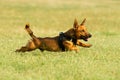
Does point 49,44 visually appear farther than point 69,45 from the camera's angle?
No

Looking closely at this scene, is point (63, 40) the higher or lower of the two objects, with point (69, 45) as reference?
higher

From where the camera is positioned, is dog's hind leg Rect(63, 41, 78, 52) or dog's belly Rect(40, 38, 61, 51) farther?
dog's hind leg Rect(63, 41, 78, 52)

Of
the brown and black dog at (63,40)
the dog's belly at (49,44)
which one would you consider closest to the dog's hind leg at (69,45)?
the brown and black dog at (63,40)

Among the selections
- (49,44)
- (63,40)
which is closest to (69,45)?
(63,40)

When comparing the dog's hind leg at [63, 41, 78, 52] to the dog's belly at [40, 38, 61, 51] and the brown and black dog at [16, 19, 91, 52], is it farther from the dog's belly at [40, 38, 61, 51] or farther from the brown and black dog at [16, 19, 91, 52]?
the dog's belly at [40, 38, 61, 51]

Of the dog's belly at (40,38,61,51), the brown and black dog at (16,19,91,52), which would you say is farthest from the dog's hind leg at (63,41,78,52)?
the dog's belly at (40,38,61,51)

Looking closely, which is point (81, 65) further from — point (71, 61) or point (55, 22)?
point (55, 22)

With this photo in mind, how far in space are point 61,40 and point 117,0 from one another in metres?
41.3

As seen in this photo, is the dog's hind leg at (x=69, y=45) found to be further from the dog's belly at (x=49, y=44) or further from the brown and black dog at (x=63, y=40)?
the dog's belly at (x=49, y=44)

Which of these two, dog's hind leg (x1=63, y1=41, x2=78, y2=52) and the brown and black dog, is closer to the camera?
the brown and black dog

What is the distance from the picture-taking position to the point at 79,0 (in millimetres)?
50406

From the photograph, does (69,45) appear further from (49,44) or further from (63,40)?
(49,44)

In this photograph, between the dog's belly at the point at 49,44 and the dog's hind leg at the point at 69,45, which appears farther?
the dog's hind leg at the point at 69,45

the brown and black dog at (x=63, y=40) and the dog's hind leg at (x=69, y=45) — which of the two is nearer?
the brown and black dog at (x=63, y=40)
